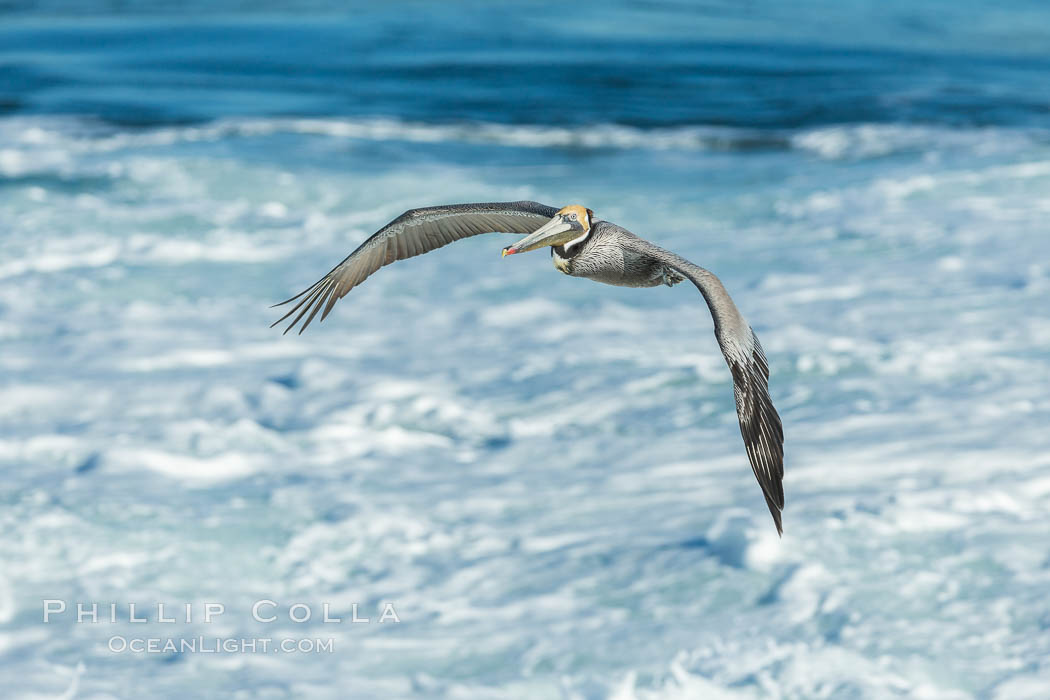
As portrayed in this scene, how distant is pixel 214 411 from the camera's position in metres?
28.8

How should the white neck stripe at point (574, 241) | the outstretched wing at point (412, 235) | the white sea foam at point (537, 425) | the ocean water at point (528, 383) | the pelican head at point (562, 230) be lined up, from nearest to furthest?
the pelican head at point (562, 230), the white neck stripe at point (574, 241), the outstretched wing at point (412, 235), the white sea foam at point (537, 425), the ocean water at point (528, 383)

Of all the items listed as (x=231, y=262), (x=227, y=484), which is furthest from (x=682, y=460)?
(x=231, y=262)

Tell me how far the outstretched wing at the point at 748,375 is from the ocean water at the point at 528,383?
471 inches

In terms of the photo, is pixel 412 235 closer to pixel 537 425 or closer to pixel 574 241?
pixel 574 241

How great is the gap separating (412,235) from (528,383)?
21.1 meters

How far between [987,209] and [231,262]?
22.4 m

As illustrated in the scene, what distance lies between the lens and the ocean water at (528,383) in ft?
67.0

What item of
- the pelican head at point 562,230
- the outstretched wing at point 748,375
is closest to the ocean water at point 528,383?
the outstretched wing at point 748,375

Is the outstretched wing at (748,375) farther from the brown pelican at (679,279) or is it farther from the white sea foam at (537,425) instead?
the white sea foam at (537,425)

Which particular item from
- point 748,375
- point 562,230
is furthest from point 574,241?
point 748,375

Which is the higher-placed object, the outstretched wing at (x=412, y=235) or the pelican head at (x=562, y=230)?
the pelican head at (x=562, y=230)

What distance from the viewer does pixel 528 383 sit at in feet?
99.0

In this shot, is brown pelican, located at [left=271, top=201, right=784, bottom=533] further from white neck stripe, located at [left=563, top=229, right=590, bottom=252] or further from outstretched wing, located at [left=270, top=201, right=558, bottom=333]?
outstretched wing, located at [left=270, top=201, right=558, bottom=333]

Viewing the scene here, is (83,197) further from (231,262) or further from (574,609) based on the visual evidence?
(574,609)
